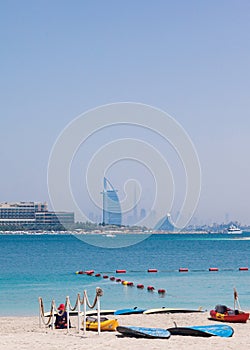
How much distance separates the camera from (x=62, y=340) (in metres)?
22.1

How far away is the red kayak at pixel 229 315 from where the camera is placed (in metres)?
28.7

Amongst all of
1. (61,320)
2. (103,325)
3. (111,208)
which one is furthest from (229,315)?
(111,208)

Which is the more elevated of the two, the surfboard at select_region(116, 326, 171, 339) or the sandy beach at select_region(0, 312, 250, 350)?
the surfboard at select_region(116, 326, 171, 339)

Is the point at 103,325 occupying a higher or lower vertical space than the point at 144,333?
lower

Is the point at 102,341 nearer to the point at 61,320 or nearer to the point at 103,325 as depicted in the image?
the point at 103,325

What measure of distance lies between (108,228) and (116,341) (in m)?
136

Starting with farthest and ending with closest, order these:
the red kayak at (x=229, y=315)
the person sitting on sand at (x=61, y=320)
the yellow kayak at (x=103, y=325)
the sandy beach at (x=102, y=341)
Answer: the red kayak at (x=229, y=315) → the person sitting on sand at (x=61, y=320) → the yellow kayak at (x=103, y=325) → the sandy beach at (x=102, y=341)

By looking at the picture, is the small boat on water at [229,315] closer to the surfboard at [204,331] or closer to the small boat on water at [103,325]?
the surfboard at [204,331]

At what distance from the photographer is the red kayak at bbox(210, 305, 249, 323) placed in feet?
94.2

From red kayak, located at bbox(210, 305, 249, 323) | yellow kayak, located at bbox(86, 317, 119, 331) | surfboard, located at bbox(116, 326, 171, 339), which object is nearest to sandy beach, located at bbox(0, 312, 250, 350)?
surfboard, located at bbox(116, 326, 171, 339)

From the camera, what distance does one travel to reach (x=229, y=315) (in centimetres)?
2905

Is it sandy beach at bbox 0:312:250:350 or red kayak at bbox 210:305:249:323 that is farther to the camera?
red kayak at bbox 210:305:249:323

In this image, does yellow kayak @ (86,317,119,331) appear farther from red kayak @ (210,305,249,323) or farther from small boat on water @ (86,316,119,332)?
red kayak @ (210,305,249,323)

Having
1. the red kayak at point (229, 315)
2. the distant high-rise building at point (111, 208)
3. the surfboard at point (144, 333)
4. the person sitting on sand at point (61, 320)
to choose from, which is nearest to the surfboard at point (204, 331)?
the surfboard at point (144, 333)
